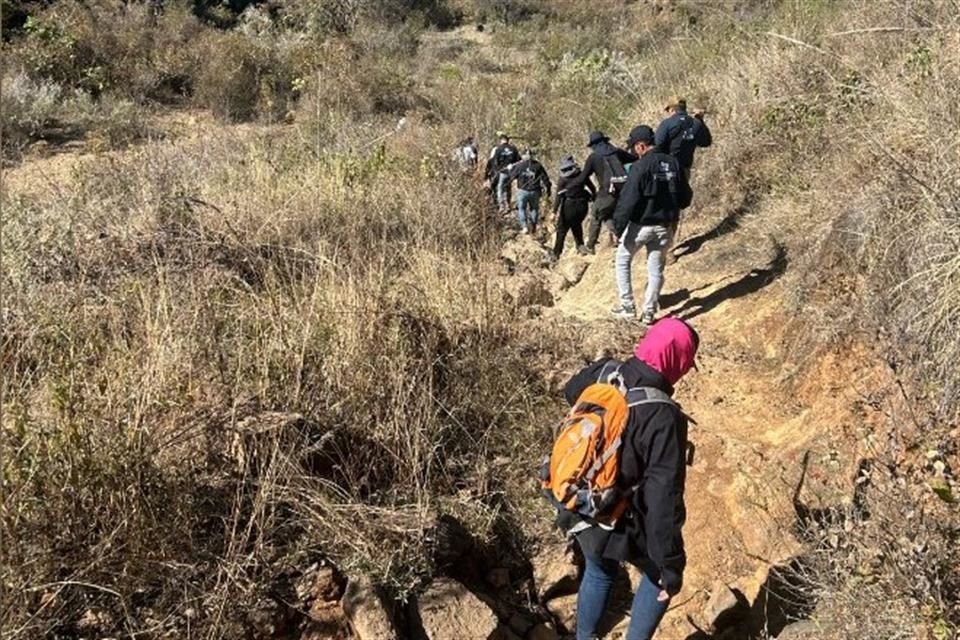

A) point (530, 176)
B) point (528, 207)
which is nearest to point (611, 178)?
point (530, 176)

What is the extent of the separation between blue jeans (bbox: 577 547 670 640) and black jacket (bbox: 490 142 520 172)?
24.1ft

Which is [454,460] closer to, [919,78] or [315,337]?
[315,337]

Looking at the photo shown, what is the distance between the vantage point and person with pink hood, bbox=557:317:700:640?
9.11 ft

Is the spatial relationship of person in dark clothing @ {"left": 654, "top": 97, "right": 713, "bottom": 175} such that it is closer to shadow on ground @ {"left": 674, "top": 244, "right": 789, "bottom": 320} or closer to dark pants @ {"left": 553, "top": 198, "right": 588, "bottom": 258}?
dark pants @ {"left": 553, "top": 198, "right": 588, "bottom": 258}

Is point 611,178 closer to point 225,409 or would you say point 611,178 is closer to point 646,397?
point 646,397

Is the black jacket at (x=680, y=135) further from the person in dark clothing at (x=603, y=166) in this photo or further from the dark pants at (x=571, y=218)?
the dark pants at (x=571, y=218)

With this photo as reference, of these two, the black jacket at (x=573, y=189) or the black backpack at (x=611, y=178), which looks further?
the black jacket at (x=573, y=189)

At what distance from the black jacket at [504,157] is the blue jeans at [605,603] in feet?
24.1

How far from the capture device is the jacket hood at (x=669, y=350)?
2914 millimetres

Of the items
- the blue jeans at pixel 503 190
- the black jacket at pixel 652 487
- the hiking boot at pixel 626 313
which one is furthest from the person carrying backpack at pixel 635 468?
the blue jeans at pixel 503 190

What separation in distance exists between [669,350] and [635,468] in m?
0.46

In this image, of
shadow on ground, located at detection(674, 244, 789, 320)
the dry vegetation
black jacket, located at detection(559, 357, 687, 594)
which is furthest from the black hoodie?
black jacket, located at detection(559, 357, 687, 594)

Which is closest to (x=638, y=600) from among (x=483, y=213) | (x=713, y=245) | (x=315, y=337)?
(x=315, y=337)

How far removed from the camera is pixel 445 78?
18219mm
